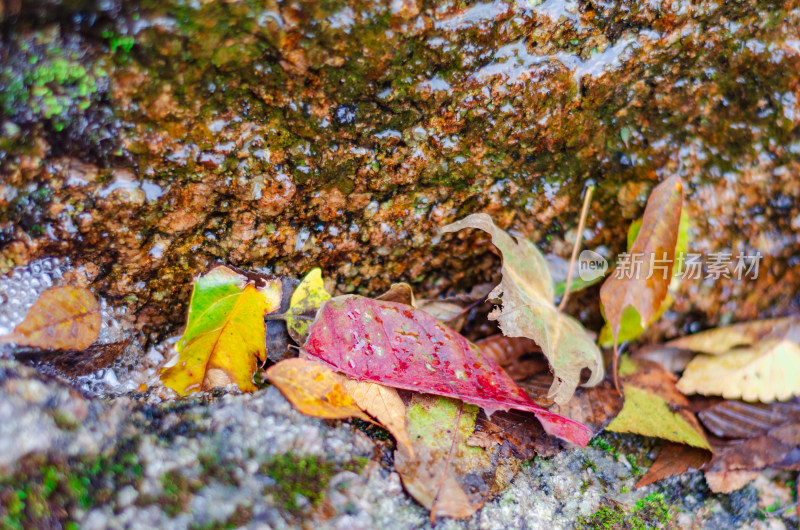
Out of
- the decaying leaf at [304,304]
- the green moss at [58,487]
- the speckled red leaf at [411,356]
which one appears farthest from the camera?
the decaying leaf at [304,304]

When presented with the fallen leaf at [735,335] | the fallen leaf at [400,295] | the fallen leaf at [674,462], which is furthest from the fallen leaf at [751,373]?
the fallen leaf at [400,295]

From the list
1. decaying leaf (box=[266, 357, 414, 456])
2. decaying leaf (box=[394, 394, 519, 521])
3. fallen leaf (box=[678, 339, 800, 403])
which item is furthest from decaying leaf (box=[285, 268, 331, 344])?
fallen leaf (box=[678, 339, 800, 403])

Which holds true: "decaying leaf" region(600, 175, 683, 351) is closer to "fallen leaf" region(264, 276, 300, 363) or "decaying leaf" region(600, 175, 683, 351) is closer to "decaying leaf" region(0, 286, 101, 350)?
"fallen leaf" region(264, 276, 300, 363)

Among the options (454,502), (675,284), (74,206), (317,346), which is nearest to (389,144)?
(317,346)

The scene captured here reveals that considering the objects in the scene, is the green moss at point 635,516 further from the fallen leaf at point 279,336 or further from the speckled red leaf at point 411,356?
the fallen leaf at point 279,336

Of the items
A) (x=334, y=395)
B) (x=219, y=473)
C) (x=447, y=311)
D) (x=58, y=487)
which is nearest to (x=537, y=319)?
(x=447, y=311)

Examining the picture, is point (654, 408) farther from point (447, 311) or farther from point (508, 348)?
point (447, 311)
